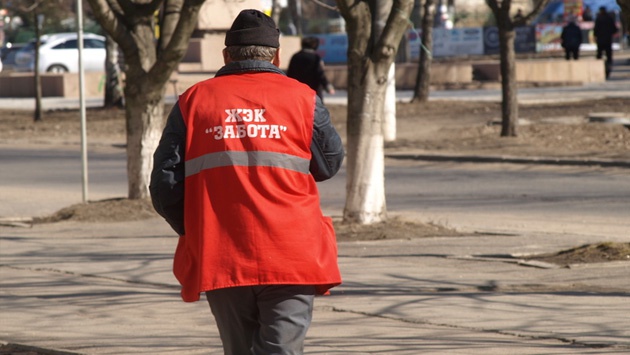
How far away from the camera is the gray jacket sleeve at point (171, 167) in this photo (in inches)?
170

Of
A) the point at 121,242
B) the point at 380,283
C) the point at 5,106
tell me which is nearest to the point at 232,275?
the point at 380,283

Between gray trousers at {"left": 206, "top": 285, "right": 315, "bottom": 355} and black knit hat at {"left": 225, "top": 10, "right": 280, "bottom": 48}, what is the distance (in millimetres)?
894

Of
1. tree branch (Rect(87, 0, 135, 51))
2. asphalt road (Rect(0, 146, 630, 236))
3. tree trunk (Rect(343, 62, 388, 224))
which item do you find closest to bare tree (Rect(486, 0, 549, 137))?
asphalt road (Rect(0, 146, 630, 236))

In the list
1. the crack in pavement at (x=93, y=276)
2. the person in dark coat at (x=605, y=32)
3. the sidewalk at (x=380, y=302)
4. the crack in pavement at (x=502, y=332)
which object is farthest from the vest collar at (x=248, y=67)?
the person in dark coat at (x=605, y=32)

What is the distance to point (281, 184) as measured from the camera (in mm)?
4266

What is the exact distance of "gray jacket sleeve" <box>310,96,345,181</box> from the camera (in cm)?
437

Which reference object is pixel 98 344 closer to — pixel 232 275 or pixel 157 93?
pixel 232 275

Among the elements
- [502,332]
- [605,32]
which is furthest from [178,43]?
[605,32]

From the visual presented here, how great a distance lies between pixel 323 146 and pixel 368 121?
6.73m

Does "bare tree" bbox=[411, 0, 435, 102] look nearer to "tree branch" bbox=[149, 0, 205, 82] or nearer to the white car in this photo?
"tree branch" bbox=[149, 0, 205, 82]

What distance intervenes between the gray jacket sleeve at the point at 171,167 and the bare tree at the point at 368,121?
6.71 meters

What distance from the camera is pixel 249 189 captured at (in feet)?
13.8

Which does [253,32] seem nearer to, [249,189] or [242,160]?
[242,160]

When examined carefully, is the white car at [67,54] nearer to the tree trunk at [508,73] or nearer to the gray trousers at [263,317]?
the tree trunk at [508,73]
